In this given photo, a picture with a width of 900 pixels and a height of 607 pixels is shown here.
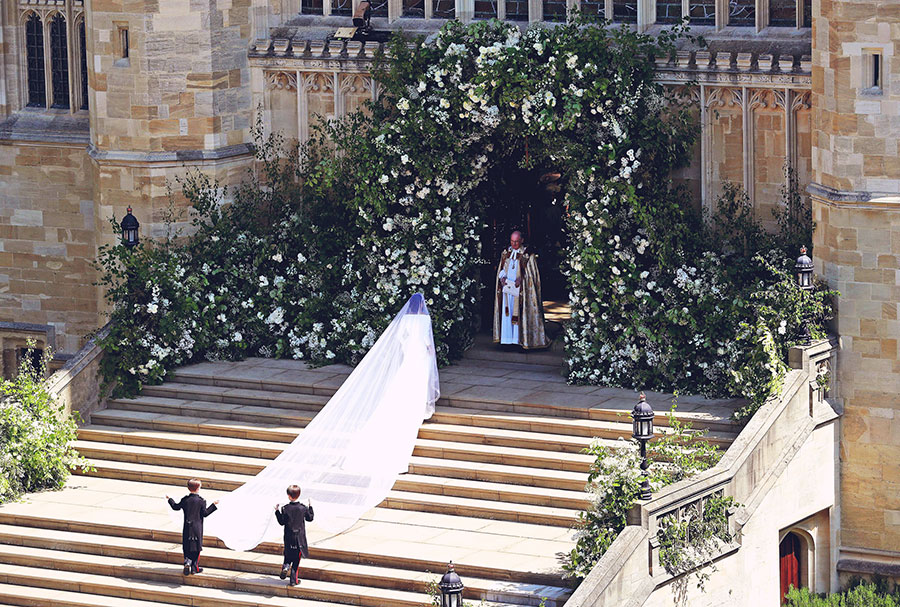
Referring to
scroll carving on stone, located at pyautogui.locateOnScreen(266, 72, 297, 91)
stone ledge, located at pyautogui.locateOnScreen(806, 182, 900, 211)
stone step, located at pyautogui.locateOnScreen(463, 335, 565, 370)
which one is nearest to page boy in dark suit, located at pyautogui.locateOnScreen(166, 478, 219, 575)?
stone step, located at pyautogui.locateOnScreen(463, 335, 565, 370)

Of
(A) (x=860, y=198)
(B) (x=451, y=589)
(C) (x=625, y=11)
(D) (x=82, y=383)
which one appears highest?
(C) (x=625, y=11)

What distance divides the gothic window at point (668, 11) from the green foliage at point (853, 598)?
7.95 metres

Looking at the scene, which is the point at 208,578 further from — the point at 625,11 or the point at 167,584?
the point at 625,11

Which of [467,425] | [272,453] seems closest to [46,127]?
[272,453]

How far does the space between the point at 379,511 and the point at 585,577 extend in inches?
156

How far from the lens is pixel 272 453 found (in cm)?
2708

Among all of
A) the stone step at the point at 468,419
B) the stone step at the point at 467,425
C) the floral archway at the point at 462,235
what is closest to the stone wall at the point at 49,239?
the floral archway at the point at 462,235

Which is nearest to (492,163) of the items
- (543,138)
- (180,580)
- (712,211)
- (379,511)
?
(543,138)

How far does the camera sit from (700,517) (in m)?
23.6

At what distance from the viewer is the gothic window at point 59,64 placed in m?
33.1

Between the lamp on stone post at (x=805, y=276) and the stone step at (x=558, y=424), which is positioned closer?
the lamp on stone post at (x=805, y=276)

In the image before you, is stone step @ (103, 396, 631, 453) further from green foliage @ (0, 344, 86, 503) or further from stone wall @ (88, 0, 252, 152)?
stone wall @ (88, 0, 252, 152)

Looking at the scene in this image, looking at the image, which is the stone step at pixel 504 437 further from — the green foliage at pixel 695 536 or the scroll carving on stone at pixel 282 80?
the scroll carving on stone at pixel 282 80

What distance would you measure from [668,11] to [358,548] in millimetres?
8983
